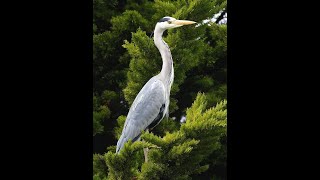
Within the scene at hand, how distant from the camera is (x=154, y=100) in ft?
9.22

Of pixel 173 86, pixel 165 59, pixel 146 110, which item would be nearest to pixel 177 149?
pixel 146 110

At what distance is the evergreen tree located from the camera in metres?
2.65

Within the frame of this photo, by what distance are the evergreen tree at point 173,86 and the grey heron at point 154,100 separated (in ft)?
0.32

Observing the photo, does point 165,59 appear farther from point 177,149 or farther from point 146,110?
point 177,149

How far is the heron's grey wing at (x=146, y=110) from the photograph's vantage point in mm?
2811

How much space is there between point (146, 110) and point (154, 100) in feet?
0.22

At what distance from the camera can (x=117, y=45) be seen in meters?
4.13

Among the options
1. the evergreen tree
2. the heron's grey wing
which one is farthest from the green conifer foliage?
the heron's grey wing

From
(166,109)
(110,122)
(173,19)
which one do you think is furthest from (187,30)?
(110,122)

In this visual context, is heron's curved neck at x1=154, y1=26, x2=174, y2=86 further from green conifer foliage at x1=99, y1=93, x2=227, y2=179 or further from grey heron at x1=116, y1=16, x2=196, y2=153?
green conifer foliage at x1=99, y1=93, x2=227, y2=179

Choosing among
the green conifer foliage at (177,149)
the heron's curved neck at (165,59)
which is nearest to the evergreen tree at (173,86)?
the green conifer foliage at (177,149)
